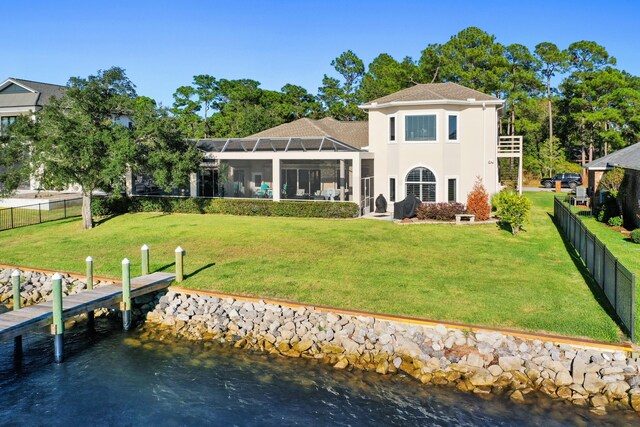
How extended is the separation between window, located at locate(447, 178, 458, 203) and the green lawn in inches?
158

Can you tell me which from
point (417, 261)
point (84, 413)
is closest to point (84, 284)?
point (84, 413)

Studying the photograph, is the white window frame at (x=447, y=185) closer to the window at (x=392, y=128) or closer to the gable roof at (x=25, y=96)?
the window at (x=392, y=128)

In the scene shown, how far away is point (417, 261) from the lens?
60.4ft

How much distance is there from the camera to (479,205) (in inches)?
1057

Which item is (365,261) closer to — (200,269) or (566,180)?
(200,269)

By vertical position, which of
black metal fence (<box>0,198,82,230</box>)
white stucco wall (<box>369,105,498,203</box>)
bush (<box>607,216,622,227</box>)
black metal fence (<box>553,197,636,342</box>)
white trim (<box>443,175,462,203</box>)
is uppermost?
white stucco wall (<box>369,105,498,203</box>)

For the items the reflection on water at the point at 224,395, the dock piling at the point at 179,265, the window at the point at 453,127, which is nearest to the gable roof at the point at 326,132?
the window at the point at 453,127

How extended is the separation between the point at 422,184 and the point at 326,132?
8.31 m

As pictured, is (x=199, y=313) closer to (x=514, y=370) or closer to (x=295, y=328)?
(x=295, y=328)

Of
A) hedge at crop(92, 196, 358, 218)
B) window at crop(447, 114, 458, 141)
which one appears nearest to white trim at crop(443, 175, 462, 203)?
window at crop(447, 114, 458, 141)

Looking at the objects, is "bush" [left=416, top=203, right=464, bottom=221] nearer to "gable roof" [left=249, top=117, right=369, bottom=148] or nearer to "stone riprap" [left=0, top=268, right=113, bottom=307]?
"gable roof" [left=249, top=117, right=369, bottom=148]

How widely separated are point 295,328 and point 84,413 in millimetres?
5148

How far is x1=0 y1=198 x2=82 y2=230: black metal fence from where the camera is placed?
2879cm

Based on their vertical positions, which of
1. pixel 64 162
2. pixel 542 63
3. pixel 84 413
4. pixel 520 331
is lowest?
pixel 84 413
